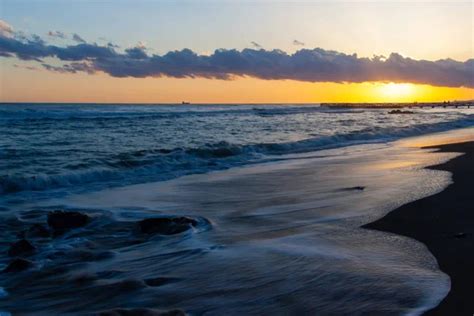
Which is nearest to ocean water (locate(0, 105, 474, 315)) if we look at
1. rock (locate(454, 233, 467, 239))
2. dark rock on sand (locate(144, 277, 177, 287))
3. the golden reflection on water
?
dark rock on sand (locate(144, 277, 177, 287))

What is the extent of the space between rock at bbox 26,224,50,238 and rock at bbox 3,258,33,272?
1.29 metres

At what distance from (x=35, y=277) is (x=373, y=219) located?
4327 millimetres

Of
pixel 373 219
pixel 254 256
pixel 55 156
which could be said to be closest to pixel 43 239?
pixel 254 256

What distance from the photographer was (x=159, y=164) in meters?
14.3

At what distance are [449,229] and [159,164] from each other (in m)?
9.42

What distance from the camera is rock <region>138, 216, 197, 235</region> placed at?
6.71 m

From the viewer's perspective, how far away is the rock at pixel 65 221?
23.1ft

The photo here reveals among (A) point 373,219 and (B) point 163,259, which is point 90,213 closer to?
(B) point 163,259

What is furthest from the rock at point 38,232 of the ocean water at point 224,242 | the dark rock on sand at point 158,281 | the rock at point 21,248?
the dark rock on sand at point 158,281

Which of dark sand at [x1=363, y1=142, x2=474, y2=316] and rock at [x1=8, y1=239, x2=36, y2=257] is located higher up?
dark sand at [x1=363, y1=142, x2=474, y2=316]

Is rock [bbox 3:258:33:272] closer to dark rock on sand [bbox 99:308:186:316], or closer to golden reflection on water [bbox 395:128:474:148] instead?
dark rock on sand [bbox 99:308:186:316]

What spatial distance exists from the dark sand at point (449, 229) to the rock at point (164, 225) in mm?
2440

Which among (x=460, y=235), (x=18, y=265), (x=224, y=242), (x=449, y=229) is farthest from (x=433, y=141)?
(x=18, y=265)

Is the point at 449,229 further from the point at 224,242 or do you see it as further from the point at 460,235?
the point at 224,242
